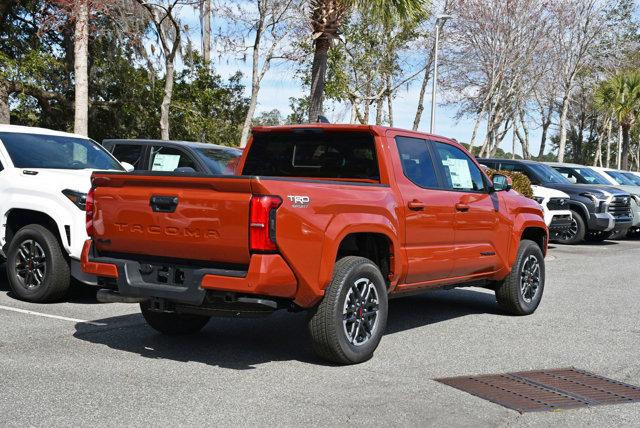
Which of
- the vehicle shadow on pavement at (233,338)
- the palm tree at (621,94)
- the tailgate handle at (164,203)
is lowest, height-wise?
the vehicle shadow on pavement at (233,338)

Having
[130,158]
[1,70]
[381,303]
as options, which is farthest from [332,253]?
[1,70]

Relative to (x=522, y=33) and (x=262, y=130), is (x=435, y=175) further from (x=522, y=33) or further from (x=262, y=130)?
(x=522, y=33)

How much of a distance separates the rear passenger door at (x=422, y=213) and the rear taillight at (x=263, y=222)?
1642 millimetres

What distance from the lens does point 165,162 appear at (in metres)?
11.3

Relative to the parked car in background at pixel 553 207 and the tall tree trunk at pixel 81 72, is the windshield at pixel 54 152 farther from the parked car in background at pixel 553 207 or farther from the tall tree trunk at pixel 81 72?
the parked car in background at pixel 553 207

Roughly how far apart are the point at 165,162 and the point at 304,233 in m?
6.02

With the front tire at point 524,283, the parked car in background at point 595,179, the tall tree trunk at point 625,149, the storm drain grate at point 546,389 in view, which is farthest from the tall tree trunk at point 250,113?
the tall tree trunk at point 625,149

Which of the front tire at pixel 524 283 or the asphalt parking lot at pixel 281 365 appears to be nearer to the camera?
the asphalt parking lot at pixel 281 365

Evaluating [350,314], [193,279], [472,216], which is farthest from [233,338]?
[472,216]

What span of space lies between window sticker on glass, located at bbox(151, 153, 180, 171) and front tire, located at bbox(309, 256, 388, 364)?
5.39 m

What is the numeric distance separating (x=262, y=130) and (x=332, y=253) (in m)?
2.00

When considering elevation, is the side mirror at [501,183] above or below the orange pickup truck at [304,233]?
above

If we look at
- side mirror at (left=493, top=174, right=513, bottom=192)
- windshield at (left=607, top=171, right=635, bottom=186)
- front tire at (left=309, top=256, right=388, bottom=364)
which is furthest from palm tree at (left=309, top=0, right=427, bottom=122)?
front tire at (left=309, top=256, right=388, bottom=364)

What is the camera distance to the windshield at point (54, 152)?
30.3ft
